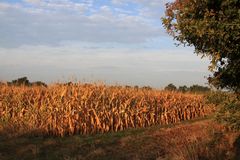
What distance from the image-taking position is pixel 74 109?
2009cm

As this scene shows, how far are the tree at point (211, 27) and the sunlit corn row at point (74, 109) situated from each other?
1045 cm

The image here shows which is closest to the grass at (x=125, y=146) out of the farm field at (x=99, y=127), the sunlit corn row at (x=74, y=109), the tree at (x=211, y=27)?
the farm field at (x=99, y=127)

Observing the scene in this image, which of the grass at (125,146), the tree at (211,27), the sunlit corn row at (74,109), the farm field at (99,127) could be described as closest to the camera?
the tree at (211,27)

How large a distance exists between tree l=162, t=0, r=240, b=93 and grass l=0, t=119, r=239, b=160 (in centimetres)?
300

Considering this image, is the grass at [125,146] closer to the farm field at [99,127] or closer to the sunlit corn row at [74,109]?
Answer: the farm field at [99,127]

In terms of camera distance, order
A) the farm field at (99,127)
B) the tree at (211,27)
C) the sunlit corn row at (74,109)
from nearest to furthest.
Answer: the tree at (211,27), the farm field at (99,127), the sunlit corn row at (74,109)

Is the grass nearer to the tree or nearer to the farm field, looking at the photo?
the farm field

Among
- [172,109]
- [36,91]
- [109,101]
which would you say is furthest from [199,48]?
[172,109]

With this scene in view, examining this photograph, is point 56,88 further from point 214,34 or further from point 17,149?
point 214,34

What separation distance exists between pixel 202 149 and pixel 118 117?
962 centimetres

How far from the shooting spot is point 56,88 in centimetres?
2209

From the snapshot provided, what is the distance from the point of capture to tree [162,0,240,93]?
28.5 feet

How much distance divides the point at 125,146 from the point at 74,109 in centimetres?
528

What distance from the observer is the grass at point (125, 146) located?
1282 centimetres
